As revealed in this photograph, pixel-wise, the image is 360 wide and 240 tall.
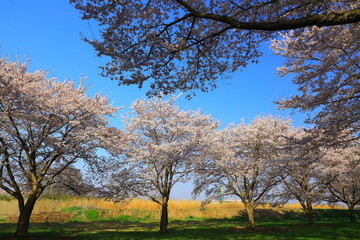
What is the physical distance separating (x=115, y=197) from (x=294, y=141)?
12838 mm

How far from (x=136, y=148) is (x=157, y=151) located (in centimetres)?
260

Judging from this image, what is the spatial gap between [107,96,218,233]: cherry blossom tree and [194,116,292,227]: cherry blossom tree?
6.47 feet

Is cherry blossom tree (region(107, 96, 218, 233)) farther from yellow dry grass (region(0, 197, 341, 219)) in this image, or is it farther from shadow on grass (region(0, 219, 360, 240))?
yellow dry grass (region(0, 197, 341, 219))


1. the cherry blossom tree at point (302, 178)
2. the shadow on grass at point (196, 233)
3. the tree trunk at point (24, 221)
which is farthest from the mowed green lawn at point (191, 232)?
the cherry blossom tree at point (302, 178)

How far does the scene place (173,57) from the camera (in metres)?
8.38

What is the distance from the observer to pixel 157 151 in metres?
18.2

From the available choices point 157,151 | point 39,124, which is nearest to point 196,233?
point 157,151

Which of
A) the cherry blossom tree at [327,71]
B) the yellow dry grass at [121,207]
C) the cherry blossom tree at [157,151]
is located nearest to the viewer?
the cherry blossom tree at [327,71]

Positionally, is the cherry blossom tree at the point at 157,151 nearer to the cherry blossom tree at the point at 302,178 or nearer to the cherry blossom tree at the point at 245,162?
the cherry blossom tree at the point at 245,162

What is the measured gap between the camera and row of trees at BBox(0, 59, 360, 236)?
14.7 m

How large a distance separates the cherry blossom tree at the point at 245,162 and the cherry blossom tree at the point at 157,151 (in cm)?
197

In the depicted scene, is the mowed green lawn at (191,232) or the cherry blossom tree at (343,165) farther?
the cherry blossom tree at (343,165)

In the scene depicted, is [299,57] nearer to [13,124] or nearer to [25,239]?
[13,124]

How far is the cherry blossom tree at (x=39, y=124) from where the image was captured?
1395 cm
